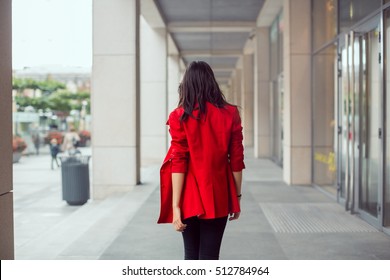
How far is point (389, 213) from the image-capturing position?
251 inches

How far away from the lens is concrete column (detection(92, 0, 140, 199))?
11.0 metres

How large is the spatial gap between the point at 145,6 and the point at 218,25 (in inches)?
145

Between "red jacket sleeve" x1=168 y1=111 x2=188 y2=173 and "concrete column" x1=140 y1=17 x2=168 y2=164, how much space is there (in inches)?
624

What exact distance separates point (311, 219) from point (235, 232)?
58.5 inches

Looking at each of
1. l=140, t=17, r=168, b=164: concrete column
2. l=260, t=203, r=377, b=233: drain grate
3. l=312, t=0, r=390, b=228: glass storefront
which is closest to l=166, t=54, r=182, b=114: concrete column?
l=140, t=17, r=168, b=164: concrete column

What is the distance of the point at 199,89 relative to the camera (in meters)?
2.88

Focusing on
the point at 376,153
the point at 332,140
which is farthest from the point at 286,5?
the point at 376,153

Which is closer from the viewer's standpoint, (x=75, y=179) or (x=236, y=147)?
(x=236, y=147)

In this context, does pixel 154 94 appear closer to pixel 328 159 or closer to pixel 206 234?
pixel 328 159

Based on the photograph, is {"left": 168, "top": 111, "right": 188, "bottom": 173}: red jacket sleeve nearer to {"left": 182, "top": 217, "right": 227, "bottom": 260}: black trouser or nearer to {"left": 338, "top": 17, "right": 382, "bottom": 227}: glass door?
{"left": 182, "top": 217, "right": 227, "bottom": 260}: black trouser

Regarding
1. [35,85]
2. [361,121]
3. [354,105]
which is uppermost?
[35,85]

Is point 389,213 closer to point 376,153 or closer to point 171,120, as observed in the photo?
point 376,153

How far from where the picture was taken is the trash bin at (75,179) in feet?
36.2

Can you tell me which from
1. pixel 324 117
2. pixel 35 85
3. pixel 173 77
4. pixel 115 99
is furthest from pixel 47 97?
pixel 324 117
